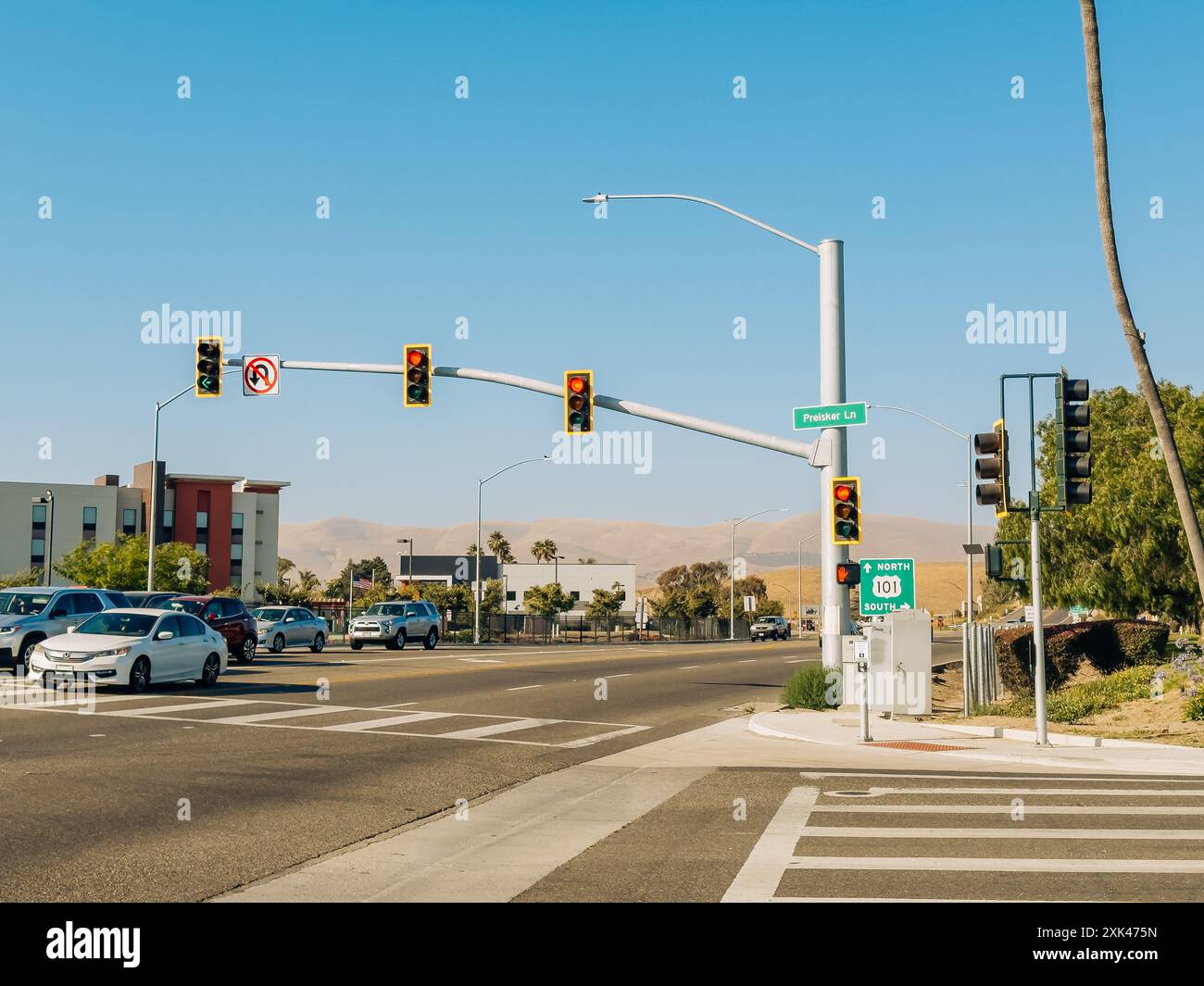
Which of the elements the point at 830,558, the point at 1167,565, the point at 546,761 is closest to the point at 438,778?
the point at 546,761

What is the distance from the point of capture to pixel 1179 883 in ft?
26.9

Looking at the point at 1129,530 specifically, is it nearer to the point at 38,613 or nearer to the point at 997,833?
the point at 38,613

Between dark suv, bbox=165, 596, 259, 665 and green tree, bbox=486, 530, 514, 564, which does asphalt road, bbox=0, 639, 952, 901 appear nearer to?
dark suv, bbox=165, 596, 259, 665

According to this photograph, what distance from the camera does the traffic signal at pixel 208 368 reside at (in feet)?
83.4

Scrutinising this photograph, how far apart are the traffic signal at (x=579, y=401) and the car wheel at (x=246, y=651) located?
14850 mm

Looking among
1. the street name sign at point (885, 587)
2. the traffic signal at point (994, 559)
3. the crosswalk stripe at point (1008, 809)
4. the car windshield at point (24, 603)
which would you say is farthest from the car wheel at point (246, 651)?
the crosswalk stripe at point (1008, 809)

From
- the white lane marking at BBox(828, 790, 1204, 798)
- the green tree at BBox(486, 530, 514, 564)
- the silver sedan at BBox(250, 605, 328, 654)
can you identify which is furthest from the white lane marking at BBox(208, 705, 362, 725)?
the green tree at BBox(486, 530, 514, 564)

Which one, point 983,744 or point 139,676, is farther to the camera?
point 139,676

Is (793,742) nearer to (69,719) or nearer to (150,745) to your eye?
(150,745)

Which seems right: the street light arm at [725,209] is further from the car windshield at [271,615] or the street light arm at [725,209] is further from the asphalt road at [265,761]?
the car windshield at [271,615]

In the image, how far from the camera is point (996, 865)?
8852 millimetres

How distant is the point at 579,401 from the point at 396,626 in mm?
24357

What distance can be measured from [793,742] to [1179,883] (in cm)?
1030

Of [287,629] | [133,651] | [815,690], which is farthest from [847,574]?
[287,629]
